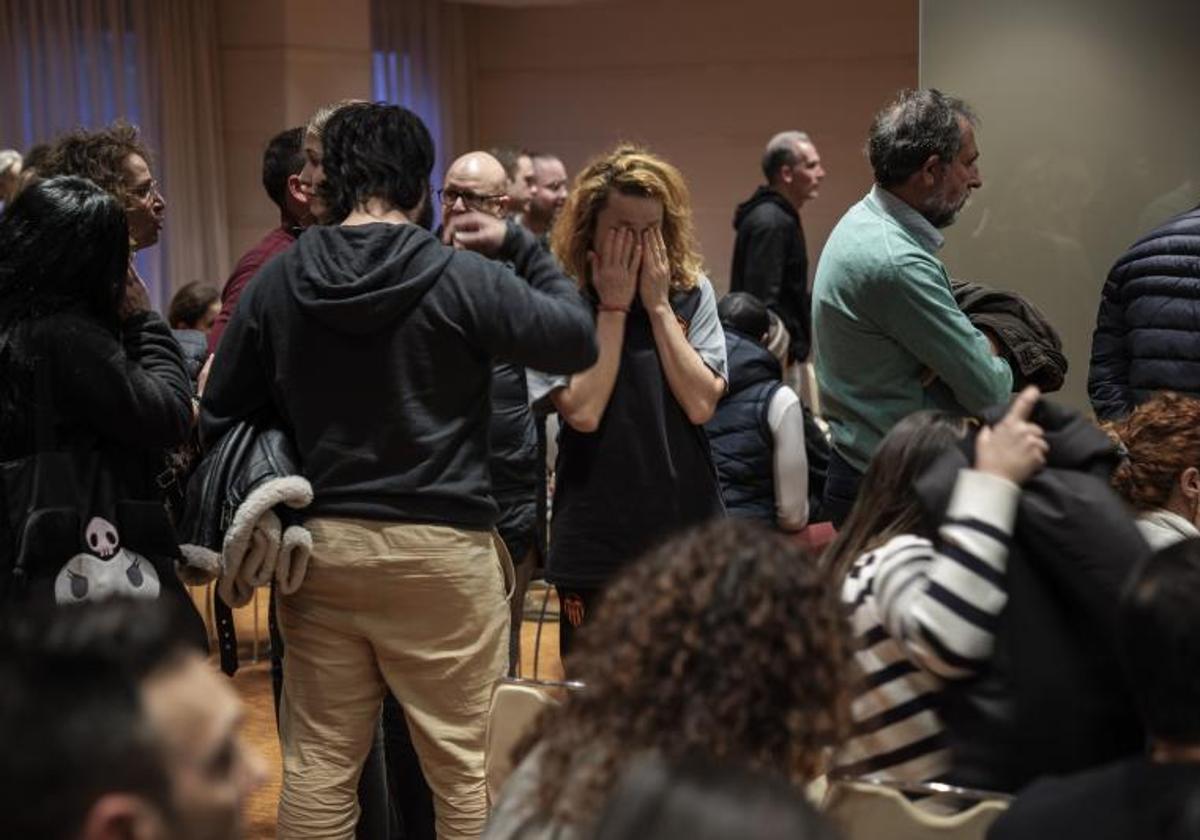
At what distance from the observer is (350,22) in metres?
9.10

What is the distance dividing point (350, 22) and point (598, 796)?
802 cm

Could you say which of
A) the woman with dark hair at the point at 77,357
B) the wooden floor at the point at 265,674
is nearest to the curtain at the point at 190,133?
the wooden floor at the point at 265,674

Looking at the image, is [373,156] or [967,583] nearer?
[967,583]

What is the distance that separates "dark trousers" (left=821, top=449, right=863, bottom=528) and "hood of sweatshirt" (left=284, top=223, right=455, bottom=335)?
3.71 ft

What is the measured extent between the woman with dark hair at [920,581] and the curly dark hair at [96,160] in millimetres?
1703

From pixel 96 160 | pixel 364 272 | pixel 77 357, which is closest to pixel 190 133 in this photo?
pixel 96 160

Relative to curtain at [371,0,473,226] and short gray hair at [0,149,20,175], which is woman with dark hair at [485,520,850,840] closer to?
short gray hair at [0,149,20,175]

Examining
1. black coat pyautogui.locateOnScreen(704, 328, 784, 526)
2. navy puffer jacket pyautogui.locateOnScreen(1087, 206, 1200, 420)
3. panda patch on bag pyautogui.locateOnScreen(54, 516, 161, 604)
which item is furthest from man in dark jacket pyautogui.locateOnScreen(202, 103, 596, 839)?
navy puffer jacket pyautogui.locateOnScreen(1087, 206, 1200, 420)

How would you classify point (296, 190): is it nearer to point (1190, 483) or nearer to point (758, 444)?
point (758, 444)

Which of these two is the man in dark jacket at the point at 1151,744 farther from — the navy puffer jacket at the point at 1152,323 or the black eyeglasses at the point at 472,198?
the navy puffer jacket at the point at 1152,323

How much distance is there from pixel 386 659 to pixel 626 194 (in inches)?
38.6

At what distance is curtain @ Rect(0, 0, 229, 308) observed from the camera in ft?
27.5

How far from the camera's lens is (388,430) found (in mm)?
2775

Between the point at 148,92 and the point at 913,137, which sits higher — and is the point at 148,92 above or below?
below
